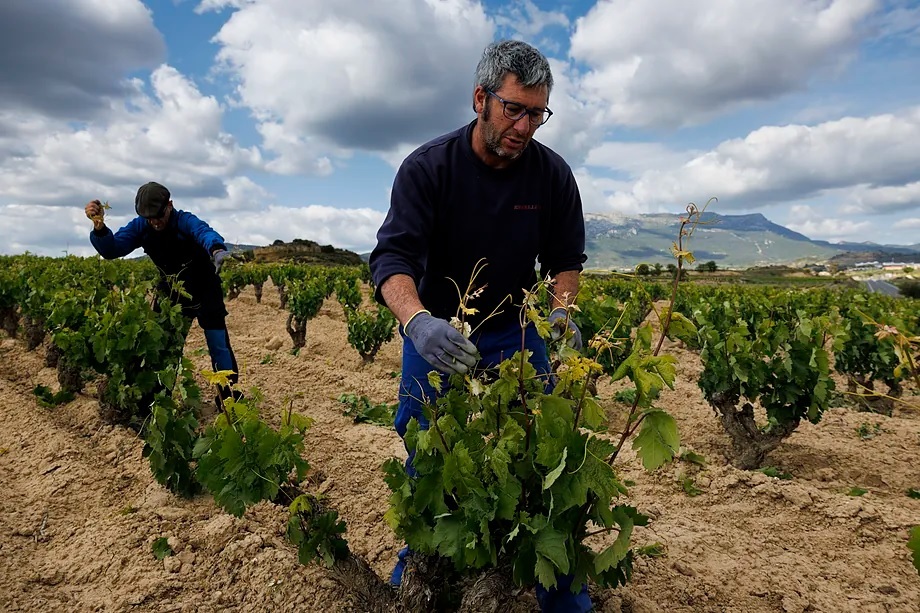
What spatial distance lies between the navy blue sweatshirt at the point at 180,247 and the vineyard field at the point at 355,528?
4.88 ft

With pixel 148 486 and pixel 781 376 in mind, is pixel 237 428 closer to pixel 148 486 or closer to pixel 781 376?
pixel 148 486

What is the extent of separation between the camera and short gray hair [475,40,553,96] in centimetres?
271

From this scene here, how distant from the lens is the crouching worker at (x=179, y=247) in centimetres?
518

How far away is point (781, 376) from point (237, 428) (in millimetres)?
4770

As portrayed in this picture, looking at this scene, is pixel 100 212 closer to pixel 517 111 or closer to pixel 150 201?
pixel 150 201

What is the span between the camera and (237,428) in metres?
2.68

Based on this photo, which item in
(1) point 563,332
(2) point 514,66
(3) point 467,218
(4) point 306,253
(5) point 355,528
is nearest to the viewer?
(1) point 563,332

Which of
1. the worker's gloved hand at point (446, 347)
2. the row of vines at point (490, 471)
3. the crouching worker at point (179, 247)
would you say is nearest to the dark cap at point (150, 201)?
the crouching worker at point (179, 247)

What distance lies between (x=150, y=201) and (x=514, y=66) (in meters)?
3.85

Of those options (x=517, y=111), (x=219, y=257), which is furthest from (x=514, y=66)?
(x=219, y=257)

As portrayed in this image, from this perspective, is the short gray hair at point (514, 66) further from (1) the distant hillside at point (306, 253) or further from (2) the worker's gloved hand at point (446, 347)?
(1) the distant hillside at point (306, 253)

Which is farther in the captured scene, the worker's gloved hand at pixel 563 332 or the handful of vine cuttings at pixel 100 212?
the handful of vine cuttings at pixel 100 212

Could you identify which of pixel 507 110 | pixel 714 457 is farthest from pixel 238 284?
pixel 507 110

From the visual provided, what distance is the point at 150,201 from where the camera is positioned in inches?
201
